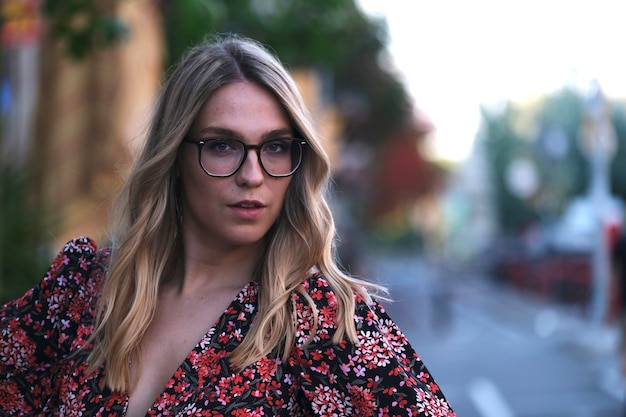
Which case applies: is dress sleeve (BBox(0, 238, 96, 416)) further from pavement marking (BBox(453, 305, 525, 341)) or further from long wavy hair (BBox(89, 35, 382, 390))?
Answer: pavement marking (BBox(453, 305, 525, 341))

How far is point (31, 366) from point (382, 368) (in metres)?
0.91

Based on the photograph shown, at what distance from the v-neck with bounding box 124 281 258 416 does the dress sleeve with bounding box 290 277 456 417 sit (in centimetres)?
14

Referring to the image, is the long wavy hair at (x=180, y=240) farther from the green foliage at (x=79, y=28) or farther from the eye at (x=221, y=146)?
the green foliage at (x=79, y=28)

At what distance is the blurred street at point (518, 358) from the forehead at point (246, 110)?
3.41ft

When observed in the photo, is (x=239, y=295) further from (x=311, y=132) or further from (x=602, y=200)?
(x=602, y=200)

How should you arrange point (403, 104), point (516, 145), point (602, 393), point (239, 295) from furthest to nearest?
point (516, 145) → point (403, 104) → point (602, 393) → point (239, 295)

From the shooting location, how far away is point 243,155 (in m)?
2.16

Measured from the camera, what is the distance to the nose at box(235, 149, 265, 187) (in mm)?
2146

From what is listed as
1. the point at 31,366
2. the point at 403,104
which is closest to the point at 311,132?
the point at 31,366

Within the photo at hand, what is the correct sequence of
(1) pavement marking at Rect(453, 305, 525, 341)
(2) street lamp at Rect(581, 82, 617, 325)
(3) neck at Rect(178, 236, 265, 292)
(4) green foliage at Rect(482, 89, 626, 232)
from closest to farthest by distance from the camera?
(3) neck at Rect(178, 236, 265, 292)
(2) street lamp at Rect(581, 82, 617, 325)
(1) pavement marking at Rect(453, 305, 525, 341)
(4) green foliage at Rect(482, 89, 626, 232)

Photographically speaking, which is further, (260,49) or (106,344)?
(260,49)

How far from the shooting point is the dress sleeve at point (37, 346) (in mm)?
2320

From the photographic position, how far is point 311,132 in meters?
2.23

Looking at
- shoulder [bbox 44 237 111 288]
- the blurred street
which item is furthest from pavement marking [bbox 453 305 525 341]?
shoulder [bbox 44 237 111 288]
